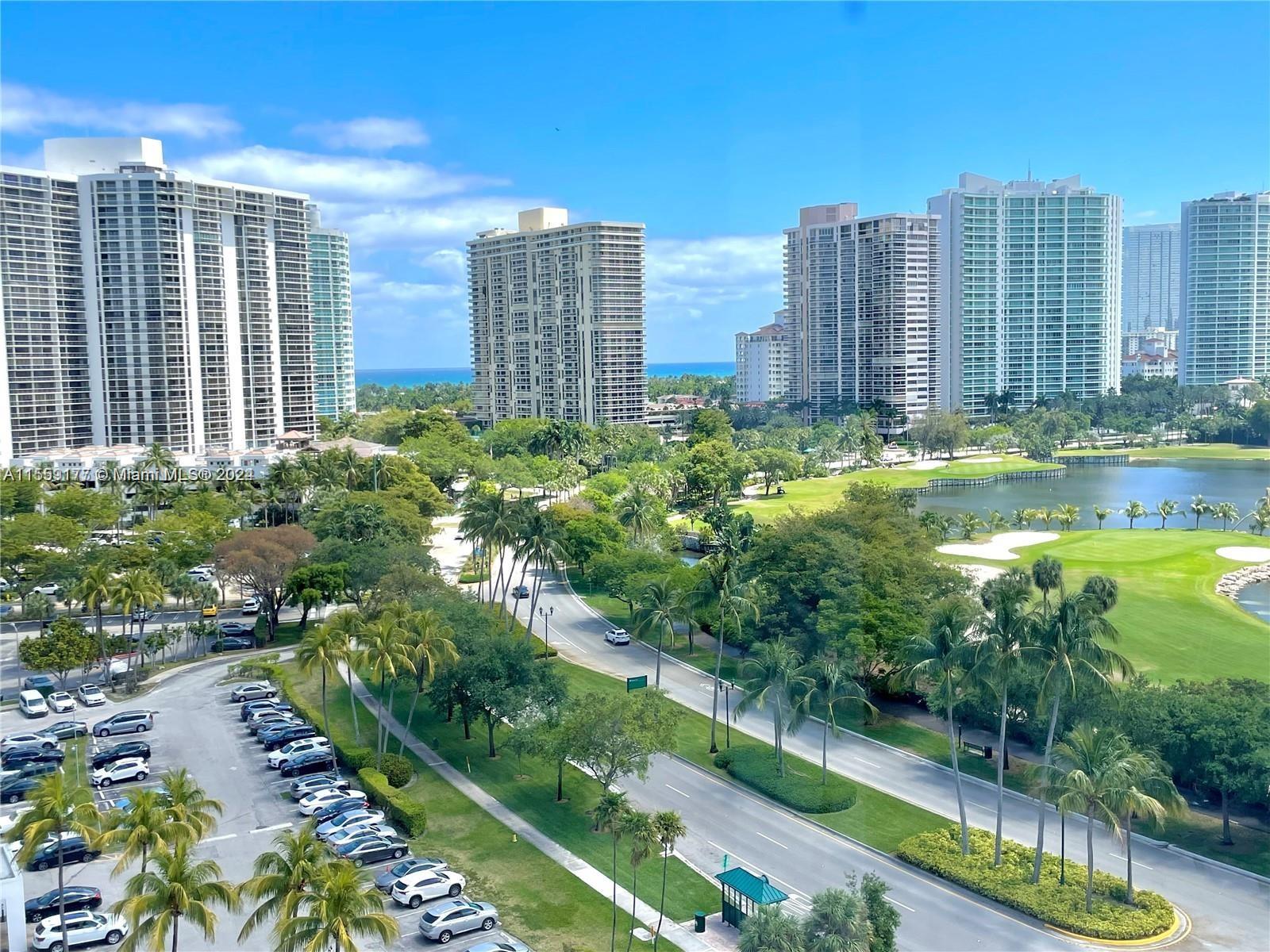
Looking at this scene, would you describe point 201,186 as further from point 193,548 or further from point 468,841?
point 468,841

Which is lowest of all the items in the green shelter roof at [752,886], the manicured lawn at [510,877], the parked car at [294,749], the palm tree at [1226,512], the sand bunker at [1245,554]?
the manicured lawn at [510,877]

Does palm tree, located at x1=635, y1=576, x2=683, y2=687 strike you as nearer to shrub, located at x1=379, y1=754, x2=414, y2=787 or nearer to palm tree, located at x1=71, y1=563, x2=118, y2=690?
shrub, located at x1=379, y1=754, x2=414, y2=787

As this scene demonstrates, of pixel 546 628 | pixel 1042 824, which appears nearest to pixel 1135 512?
pixel 546 628

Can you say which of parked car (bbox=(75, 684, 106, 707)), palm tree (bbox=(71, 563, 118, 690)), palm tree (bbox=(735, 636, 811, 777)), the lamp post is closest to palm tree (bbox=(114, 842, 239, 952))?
palm tree (bbox=(735, 636, 811, 777))

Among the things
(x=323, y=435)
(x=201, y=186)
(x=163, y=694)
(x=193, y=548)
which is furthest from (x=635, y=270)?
(x=163, y=694)

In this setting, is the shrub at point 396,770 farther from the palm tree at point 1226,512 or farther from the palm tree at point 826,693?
the palm tree at point 1226,512

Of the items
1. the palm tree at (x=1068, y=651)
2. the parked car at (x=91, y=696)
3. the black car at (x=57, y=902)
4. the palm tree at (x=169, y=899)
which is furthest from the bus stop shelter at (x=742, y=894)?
the parked car at (x=91, y=696)
